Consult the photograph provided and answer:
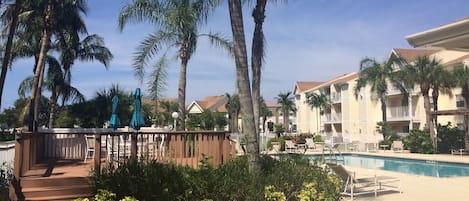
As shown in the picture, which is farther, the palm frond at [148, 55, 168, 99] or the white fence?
the palm frond at [148, 55, 168, 99]

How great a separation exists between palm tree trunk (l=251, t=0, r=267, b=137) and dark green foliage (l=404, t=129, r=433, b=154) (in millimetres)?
21717

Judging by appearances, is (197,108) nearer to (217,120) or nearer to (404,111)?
(217,120)

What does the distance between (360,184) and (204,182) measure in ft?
19.3

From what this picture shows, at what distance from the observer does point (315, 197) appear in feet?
24.6

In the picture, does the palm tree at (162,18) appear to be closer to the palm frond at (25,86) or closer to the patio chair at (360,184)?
the patio chair at (360,184)

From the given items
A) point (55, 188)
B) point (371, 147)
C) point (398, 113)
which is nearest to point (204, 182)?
point (55, 188)

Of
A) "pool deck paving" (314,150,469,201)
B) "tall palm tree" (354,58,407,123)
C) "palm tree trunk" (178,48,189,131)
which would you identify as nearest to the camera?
"pool deck paving" (314,150,469,201)

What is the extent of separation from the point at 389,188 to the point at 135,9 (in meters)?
8.36

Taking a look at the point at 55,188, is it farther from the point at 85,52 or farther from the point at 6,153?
the point at 85,52

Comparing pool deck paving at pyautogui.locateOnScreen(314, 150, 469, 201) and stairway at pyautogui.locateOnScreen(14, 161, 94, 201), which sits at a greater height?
stairway at pyautogui.locateOnScreen(14, 161, 94, 201)

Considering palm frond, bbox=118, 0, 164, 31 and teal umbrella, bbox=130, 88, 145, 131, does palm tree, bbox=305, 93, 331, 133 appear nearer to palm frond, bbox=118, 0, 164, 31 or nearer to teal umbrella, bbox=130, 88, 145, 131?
teal umbrella, bbox=130, 88, 145, 131

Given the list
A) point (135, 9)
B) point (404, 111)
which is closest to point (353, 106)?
point (404, 111)

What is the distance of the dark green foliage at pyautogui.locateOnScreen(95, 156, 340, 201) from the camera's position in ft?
22.9

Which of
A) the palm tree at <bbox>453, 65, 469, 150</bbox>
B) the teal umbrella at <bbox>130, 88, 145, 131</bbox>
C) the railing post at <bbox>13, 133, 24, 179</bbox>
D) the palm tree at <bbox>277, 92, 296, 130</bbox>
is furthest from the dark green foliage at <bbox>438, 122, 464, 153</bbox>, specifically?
the palm tree at <bbox>277, 92, 296, 130</bbox>
